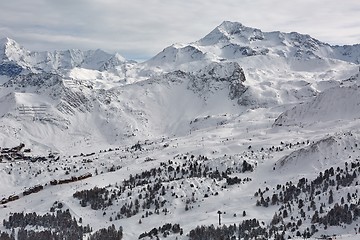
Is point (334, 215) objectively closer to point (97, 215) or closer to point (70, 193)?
point (97, 215)

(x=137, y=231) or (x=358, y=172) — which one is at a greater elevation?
(x=358, y=172)

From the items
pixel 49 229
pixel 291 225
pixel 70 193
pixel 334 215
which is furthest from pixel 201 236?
pixel 70 193

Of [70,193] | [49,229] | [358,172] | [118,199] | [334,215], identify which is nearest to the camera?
[334,215]

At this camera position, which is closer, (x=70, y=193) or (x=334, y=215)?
(x=334, y=215)

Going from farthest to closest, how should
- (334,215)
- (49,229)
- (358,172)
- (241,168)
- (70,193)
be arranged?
(241,168)
(70,193)
(358,172)
(49,229)
(334,215)

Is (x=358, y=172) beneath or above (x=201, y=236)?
above

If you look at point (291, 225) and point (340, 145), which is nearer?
point (291, 225)

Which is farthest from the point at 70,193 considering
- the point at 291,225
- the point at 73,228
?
the point at 291,225

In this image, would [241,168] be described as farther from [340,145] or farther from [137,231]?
[137,231]

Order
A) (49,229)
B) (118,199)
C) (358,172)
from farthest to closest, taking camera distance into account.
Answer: (118,199) → (358,172) → (49,229)
